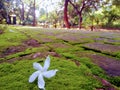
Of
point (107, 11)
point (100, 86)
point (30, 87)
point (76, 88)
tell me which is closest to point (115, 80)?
point (100, 86)

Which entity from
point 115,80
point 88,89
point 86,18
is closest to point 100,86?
point 88,89

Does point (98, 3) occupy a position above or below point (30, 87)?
above

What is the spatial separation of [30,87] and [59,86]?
128 millimetres

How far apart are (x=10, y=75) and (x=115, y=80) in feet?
1.80

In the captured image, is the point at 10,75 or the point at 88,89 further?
the point at 10,75

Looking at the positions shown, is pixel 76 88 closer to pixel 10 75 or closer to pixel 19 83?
pixel 19 83

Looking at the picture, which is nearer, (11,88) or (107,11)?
(11,88)

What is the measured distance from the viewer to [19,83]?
974 millimetres

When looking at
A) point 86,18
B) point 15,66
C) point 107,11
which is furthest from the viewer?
point 86,18

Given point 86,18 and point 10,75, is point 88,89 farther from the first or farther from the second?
point 86,18

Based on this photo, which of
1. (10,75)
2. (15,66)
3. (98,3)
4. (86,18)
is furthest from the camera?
(86,18)

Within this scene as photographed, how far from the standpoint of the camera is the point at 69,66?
3.90ft

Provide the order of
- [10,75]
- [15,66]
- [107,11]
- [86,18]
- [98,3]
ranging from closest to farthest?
[10,75] < [15,66] < [98,3] < [107,11] < [86,18]

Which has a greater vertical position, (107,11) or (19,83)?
(107,11)
